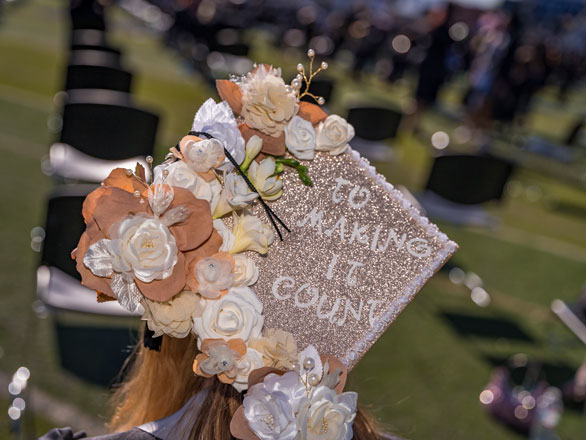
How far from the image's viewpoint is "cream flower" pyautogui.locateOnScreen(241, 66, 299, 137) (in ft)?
3.93

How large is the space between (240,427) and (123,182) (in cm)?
50

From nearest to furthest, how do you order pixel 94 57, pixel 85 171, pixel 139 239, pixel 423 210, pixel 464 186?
pixel 139 239 → pixel 423 210 → pixel 85 171 → pixel 464 186 → pixel 94 57

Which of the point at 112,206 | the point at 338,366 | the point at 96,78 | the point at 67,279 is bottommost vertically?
the point at 67,279

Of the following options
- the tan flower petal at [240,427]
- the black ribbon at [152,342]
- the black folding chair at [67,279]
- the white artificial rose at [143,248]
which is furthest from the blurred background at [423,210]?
the white artificial rose at [143,248]

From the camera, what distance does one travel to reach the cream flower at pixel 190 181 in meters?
1.09

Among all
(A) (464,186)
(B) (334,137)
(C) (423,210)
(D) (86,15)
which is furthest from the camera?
(D) (86,15)

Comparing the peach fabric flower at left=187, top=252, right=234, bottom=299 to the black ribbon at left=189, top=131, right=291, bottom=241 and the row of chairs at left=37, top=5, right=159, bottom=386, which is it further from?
the row of chairs at left=37, top=5, right=159, bottom=386

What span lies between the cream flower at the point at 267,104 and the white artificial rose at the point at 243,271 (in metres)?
0.28

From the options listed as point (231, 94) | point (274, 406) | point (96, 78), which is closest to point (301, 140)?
point (231, 94)

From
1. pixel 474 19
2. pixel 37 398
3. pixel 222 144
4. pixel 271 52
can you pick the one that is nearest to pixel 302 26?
pixel 271 52

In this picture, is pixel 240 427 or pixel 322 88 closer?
pixel 240 427

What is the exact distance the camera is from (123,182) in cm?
110

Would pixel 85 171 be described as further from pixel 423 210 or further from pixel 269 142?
Answer: pixel 269 142

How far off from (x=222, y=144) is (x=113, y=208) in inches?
9.6
